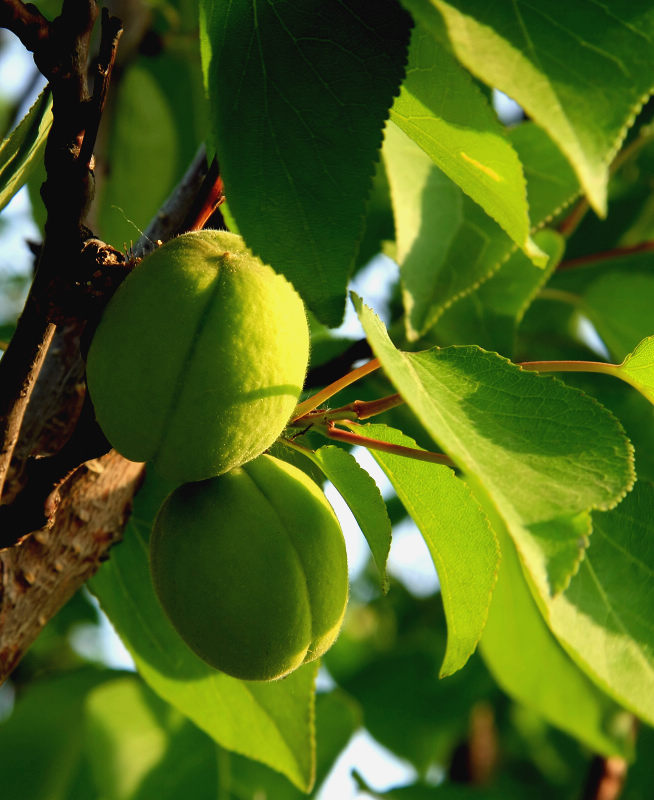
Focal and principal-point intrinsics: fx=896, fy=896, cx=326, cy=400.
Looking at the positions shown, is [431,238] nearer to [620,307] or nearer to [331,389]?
[331,389]

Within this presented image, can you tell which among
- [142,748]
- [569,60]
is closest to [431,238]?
[569,60]

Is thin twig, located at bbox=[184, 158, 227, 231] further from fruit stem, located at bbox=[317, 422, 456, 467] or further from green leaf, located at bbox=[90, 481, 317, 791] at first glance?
green leaf, located at bbox=[90, 481, 317, 791]

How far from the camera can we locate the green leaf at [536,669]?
136 centimetres

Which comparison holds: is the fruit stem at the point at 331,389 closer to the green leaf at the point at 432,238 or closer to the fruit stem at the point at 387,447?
the fruit stem at the point at 387,447

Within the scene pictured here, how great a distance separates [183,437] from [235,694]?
20.5 inches

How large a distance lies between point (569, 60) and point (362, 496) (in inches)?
16.6

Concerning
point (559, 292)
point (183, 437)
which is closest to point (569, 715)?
point (559, 292)

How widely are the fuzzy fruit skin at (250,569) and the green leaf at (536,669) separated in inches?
20.9

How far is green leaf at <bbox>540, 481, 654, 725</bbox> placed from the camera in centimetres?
62

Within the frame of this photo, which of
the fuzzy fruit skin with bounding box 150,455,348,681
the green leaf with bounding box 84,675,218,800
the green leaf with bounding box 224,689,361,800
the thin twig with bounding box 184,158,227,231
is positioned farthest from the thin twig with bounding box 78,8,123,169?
the green leaf with bounding box 224,689,361,800

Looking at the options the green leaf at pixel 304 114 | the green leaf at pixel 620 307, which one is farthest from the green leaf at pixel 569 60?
the green leaf at pixel 620 307

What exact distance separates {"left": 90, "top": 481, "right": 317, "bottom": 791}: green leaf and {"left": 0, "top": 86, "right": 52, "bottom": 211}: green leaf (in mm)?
409

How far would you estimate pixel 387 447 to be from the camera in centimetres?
83

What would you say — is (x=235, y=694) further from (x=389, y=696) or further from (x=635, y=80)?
(x=389, y=696)
